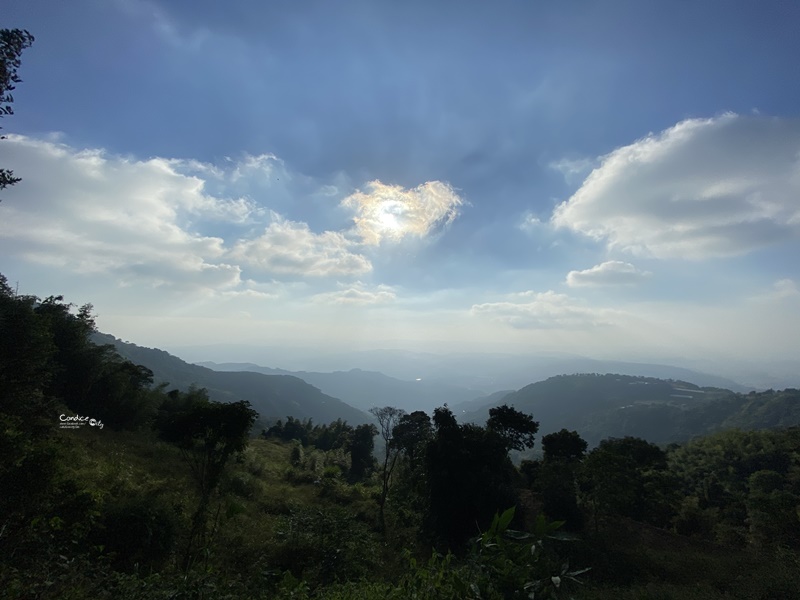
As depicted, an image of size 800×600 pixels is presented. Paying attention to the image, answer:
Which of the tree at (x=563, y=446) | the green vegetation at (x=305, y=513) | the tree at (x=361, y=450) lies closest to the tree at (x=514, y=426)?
the green vegetation at (x=305, y=513)

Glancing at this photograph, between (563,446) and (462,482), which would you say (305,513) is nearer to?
(462,482)

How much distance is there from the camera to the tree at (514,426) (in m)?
29.9

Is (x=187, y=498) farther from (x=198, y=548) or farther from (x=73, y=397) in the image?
(x=73, y=397)

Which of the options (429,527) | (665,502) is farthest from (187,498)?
(665,502)

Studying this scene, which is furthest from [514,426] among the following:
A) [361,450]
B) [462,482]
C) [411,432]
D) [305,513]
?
[361,450]

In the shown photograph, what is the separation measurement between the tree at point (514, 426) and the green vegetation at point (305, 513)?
6.7 inches

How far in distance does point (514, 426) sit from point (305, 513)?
19853 mm

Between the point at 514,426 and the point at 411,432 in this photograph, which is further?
the point at 411,432

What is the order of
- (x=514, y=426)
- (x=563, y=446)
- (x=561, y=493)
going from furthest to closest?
(x=563, y=446)
(x=514, y=426)
(x=561, y=493)

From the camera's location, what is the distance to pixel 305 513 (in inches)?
609

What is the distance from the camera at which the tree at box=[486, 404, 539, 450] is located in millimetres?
29859

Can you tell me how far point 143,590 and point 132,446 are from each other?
19.7m

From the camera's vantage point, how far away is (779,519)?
18.9 meters

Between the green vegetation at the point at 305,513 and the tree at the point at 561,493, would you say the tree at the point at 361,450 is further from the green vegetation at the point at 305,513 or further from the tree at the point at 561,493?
the tree at the point at 561,493
